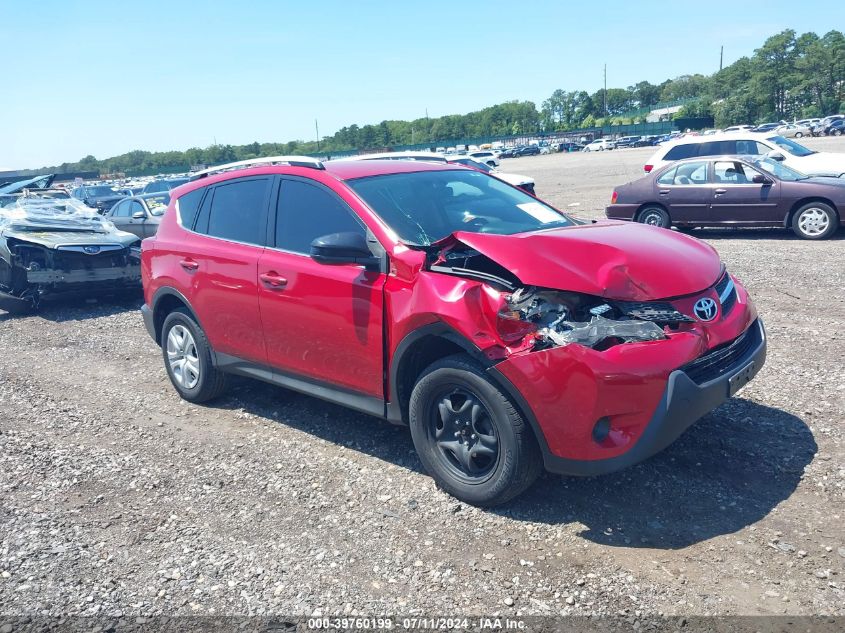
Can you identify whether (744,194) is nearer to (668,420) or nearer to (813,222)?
(813,222)

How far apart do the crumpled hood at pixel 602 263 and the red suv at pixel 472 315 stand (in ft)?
0.04

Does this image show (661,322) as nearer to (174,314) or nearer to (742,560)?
(742,560)

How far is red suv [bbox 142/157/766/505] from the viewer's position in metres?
3.39

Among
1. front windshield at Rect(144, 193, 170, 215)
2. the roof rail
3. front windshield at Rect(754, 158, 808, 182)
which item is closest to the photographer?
the roof rail

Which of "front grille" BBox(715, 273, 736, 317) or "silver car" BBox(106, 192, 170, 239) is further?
"silver car" BBox(106, 192, 170, 239)

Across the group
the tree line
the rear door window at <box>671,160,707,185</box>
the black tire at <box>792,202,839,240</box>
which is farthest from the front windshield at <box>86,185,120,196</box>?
the tree line

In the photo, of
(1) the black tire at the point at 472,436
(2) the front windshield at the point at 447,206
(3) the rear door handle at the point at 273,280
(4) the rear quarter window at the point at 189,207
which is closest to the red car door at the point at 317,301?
(3) the rear door handle at the point at 273,280

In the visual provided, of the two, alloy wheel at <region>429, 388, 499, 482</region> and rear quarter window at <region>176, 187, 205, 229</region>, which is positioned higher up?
rear quarter window at <region>176, 187, 205, 229</region>

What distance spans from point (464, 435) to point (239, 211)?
2576 millimetres

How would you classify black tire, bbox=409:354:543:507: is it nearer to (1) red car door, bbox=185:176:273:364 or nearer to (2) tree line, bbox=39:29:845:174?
(1) red car door, bbox=185:176:273:364

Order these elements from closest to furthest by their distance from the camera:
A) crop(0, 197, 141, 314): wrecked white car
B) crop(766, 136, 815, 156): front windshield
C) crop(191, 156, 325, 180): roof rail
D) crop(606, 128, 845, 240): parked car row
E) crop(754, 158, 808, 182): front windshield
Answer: crop(191, 156, 325, 180): roof rail, crop(0, 197, 141, 314): wrecked white car, crop(606, 128, 845, 240): parked car row, crop(754, 158, 808, 182): front windshield, crop(766, 136, 815, 156): front windshield

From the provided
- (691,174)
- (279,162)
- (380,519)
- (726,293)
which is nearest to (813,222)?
(691,174)

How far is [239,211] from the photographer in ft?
17.3

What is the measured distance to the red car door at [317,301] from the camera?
4.21 metres
